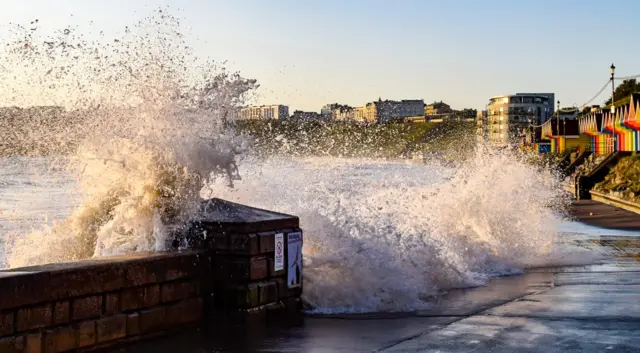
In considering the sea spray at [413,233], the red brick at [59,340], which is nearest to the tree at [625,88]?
the sea spray at [413,233]

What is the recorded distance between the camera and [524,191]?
→ 1762 cm

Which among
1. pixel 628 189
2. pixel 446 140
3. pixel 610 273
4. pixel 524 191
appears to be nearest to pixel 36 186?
pixel 628 189

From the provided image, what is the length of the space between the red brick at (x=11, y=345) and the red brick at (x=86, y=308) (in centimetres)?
56

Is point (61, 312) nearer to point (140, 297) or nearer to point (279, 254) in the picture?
point (140, 297)

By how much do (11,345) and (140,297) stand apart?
57.0 inches

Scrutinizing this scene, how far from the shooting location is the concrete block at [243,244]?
8.38 metres

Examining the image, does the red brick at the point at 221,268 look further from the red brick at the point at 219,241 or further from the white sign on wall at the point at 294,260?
the white sign on wall at the point at 294,260

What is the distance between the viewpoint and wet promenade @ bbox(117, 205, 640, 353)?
23.7 ft

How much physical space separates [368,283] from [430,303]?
2.38 feet

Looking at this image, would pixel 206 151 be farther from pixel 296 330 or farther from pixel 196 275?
pixel 296 330

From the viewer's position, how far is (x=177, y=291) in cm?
794

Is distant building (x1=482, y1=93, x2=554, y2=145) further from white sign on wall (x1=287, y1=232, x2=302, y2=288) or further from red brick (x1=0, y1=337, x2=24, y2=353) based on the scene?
red brick (x1=0, y1=337, x2=24, y2=353)

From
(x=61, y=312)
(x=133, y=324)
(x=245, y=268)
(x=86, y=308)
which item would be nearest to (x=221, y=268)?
(x=245, y=268)

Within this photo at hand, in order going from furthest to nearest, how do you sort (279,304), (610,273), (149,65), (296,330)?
1. (610,273)
2. (149,65)
3. (279,304)
4. (296,330)
